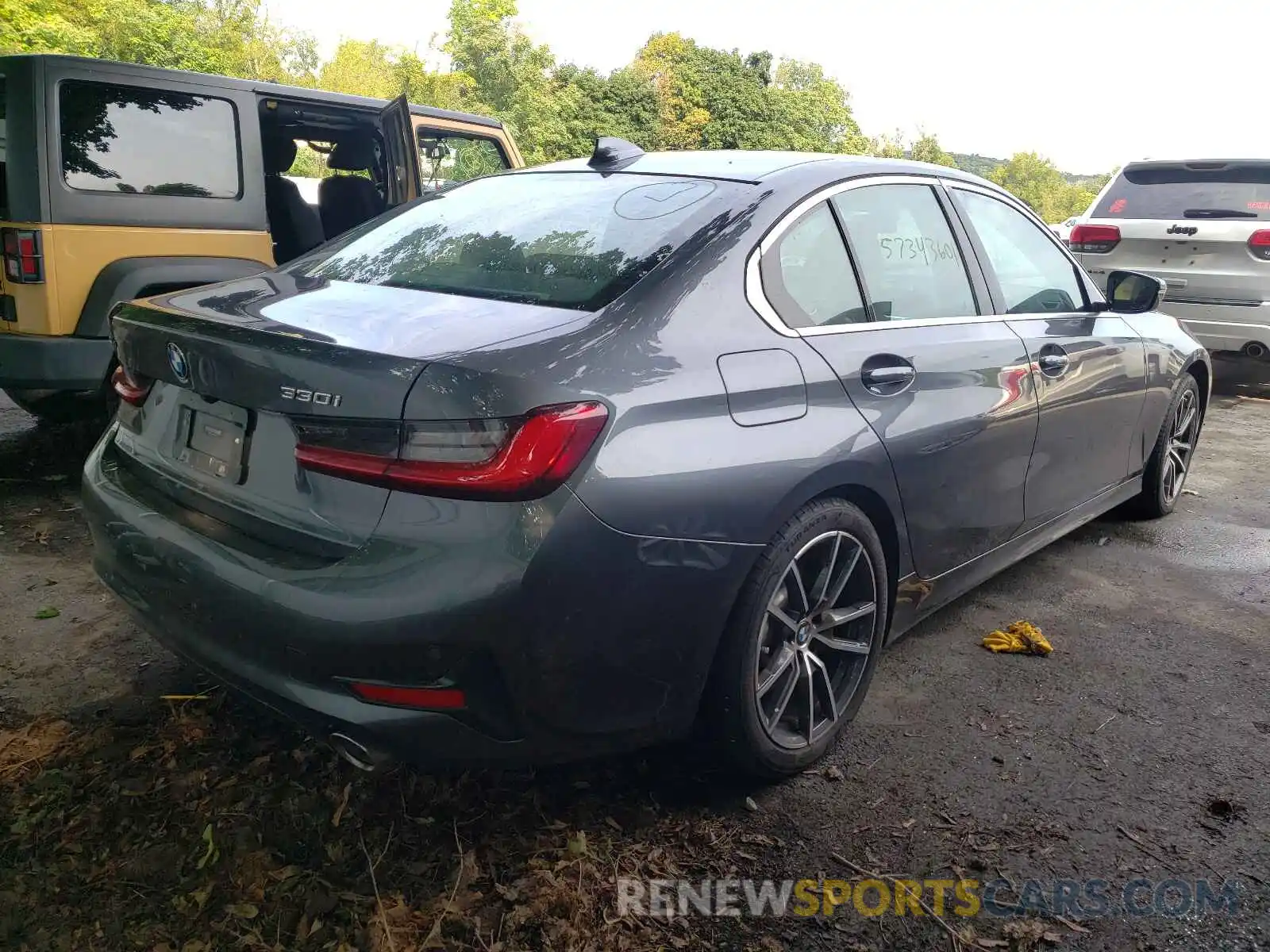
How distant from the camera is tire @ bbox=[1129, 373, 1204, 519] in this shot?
4.65 m

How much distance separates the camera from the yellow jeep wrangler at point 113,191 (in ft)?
14.1

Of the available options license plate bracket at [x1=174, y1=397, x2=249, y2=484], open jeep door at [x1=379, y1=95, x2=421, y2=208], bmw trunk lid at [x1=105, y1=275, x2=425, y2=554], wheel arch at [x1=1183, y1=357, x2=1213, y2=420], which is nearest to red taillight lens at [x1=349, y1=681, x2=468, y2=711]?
bmw trunk lid at [x1=105, y1=275, x2=425, y2=554]

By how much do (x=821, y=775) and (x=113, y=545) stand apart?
185 cm

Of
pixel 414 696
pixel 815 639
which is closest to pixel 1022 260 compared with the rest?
pixel 815 639

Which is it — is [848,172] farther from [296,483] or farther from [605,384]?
[296,483]

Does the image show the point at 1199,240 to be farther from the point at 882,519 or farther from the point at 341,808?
the point at 341,808

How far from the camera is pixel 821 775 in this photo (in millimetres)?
2613

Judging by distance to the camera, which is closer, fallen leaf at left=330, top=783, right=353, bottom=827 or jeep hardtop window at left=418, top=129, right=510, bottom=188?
fallen leaf at left=330, top=783, right=353, bottom=827

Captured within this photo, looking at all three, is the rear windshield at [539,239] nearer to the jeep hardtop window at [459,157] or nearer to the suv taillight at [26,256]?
the suv taillight at [26,256]

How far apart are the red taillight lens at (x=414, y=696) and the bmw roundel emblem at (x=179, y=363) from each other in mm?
843

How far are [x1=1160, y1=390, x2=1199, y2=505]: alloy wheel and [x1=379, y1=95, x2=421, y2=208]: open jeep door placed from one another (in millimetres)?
4082

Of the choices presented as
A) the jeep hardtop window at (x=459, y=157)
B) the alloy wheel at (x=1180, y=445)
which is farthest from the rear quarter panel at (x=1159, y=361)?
the jeep hardtop window at (x=459, y=157)

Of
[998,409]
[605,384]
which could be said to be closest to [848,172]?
[998,409]

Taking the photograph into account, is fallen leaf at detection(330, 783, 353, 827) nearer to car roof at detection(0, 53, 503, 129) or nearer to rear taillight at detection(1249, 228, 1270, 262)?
car roof at detection(0, 53, 503, 129)
